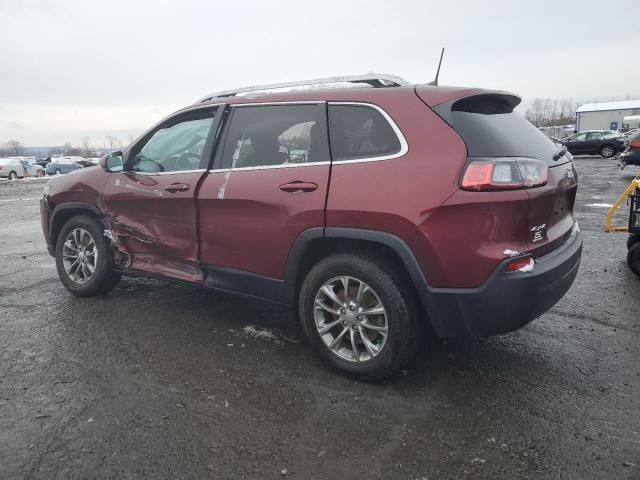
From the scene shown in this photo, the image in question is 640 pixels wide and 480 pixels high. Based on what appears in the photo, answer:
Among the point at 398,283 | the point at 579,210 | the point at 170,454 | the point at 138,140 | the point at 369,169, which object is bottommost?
the point at 579,210

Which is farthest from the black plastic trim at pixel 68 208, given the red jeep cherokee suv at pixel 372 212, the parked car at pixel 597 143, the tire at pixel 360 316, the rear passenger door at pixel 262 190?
the parked car at pixel 597 143

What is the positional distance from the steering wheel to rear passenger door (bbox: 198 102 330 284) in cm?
28

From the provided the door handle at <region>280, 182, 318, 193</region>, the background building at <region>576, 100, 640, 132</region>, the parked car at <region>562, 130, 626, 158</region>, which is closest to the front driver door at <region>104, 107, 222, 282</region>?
the door handle at <region>280, 182, 318, 193</region>

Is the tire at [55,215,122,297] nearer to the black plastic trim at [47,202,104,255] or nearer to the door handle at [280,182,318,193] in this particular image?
the black plastic trim at [47,202,104,255]

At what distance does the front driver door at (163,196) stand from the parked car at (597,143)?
28463 mm

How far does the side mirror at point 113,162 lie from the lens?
4309mm

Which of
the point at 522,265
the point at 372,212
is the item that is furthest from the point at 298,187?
the point at 522,265

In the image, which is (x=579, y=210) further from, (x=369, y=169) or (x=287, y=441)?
(x=287, y=441)

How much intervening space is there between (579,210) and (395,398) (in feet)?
28.1

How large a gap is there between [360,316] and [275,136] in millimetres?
1397

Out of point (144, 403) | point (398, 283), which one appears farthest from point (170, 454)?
point (398, 283)

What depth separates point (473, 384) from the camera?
3.01m

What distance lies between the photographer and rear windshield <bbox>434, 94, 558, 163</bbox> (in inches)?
106

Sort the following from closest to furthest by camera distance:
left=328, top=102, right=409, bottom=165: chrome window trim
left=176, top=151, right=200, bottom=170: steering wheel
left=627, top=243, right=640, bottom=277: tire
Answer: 1. left=328, top=102, right=409, bottom=165: chrome window trim
2. left=176, top=151, right=200, bottom=170: steering wheel
3. left=627, top=243, right=640, bottom=277: tire
